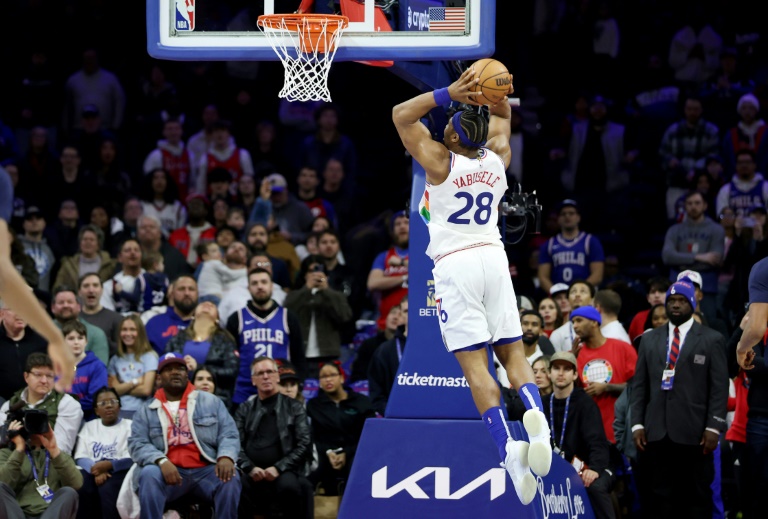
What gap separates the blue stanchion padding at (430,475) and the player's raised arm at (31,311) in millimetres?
4495

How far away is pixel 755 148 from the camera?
17.7m

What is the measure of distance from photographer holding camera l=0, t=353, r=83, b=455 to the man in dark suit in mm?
5025

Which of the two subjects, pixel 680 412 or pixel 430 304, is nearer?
pixel 430 304

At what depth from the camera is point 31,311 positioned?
212 inches

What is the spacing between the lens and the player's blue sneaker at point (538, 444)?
7.95 metres

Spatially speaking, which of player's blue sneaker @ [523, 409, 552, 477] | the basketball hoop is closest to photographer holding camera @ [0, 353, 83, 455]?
the basketball hoop

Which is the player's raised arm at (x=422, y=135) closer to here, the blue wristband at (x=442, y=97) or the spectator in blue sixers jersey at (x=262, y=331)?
the blue wristband at (x=442, y=97)

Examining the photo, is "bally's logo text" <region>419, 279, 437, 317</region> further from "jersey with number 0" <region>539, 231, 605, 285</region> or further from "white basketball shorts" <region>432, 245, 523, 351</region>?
"jersey with number 0" <region>539, 231, 605, 285</region>

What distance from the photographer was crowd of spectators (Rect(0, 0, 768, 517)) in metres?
12.4

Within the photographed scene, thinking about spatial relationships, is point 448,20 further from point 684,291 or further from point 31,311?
point 31,311

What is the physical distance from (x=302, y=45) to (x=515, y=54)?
11594 mm

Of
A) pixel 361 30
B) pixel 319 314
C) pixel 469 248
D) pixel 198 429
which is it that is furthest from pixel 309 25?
pixel 319 314

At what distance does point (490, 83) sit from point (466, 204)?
2.96 ft

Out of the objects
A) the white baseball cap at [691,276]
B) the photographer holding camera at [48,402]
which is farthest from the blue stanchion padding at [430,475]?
the white baseball cap at [691,276]
